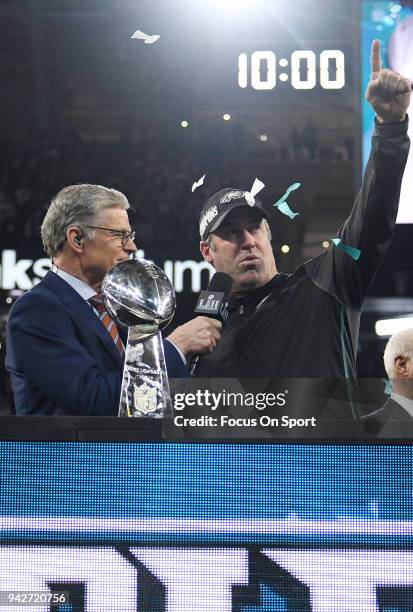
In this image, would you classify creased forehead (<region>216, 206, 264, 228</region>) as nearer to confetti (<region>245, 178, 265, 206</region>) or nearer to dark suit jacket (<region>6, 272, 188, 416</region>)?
confetti (<region>245, 178, 265, 206</region>)

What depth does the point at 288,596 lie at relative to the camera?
81 centimetres

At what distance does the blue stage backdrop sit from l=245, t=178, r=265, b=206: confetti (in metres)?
1.22

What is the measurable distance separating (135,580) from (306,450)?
214mm

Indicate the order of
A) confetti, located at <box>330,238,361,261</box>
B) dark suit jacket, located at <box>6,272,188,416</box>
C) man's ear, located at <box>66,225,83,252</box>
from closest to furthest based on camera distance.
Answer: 1. dark suit jacket, located at <box>6,272,188,416</box>
2. man's ear, located at <box>66,225,83,252</box>
3. confetti, located at <box>330,238,361,261</box>

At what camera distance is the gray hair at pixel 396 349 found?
6.34 ft

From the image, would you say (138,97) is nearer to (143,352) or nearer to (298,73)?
(298,73)

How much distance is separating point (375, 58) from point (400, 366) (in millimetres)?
738

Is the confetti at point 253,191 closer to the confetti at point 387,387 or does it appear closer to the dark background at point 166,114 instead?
the dark background at point 166,114

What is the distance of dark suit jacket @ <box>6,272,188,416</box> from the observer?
141 centimetres

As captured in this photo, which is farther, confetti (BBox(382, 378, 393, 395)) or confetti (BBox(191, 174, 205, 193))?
confetti (BBox(191, 174, 205, 193))

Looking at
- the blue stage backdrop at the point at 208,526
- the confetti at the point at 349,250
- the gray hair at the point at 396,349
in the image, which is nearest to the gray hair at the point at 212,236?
the confetti at the point at 349,250

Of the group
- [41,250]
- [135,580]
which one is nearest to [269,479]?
[135,580]

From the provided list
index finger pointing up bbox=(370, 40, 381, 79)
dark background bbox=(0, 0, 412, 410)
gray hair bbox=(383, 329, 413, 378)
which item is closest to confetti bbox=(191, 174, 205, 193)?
dark background bbox=(0, 0, 412, 410)

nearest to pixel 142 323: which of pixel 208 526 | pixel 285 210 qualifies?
pixel 208 526
